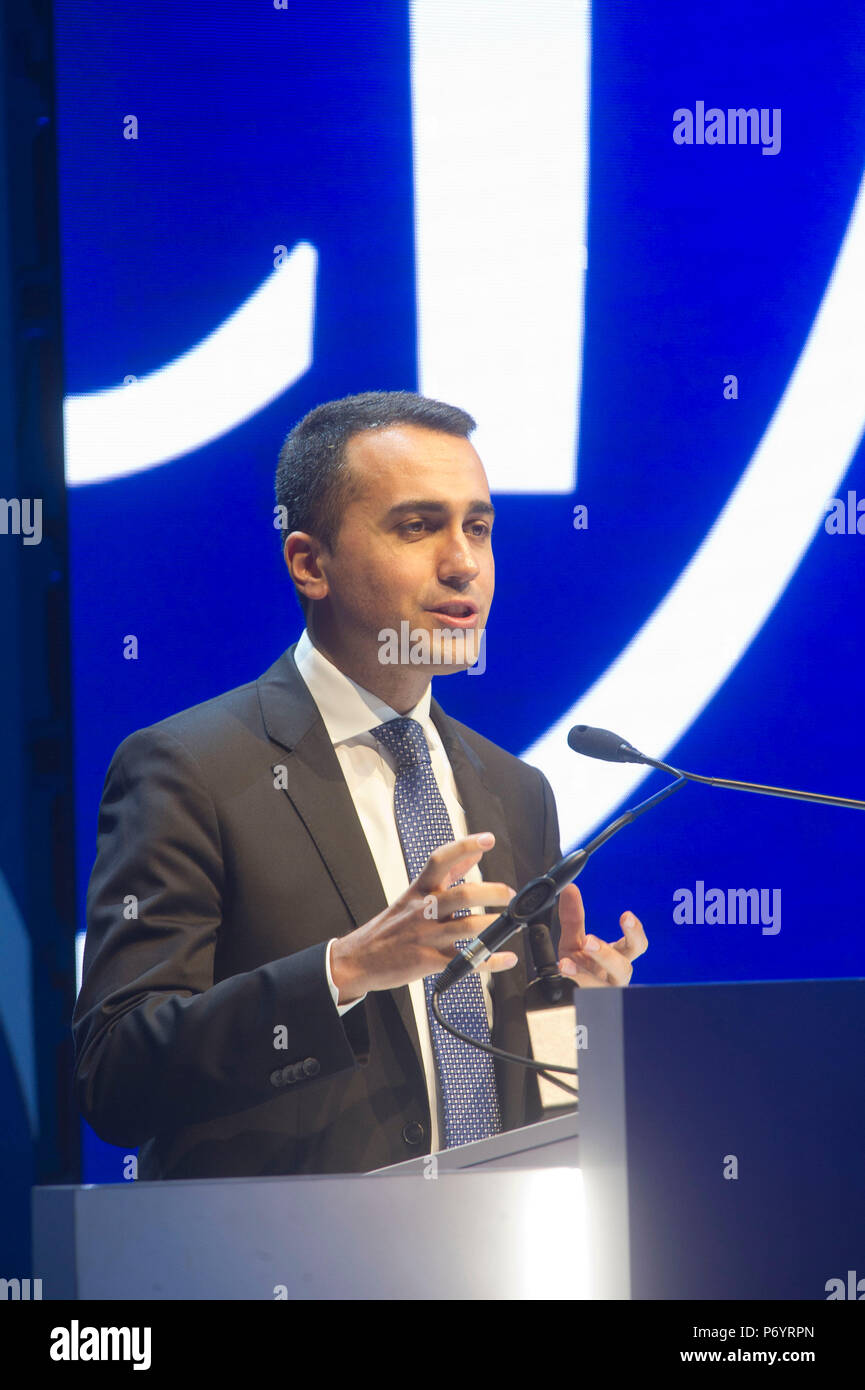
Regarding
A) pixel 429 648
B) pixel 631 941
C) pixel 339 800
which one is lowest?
pixel 631 941

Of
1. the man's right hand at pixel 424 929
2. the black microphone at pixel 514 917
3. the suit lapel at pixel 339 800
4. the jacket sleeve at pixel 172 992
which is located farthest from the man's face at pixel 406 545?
the black microphone at pixel 514 917

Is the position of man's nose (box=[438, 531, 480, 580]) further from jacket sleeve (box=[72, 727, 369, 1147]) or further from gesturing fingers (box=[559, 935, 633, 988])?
gesturing fingers (box=[559, 935, 633, 988])

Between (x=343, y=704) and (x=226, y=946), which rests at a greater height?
(x=343, y=704)

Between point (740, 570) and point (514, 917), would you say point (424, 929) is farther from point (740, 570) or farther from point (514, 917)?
point (740, 570)

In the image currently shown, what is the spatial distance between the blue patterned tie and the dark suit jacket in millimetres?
41

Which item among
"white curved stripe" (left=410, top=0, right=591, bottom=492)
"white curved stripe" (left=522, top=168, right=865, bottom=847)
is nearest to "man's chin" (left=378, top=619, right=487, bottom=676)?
"white curved stripe" (left=522, top=168, right=865, bottom=847)

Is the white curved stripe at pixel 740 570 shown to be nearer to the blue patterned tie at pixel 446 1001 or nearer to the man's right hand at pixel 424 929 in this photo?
the blue patterned tie at pixel 446 1001

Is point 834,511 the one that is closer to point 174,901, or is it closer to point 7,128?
point 174,901

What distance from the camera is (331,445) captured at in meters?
2.66

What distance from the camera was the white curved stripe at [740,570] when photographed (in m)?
2.99

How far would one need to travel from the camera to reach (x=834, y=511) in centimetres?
311

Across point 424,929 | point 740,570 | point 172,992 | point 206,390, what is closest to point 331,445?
point 206,390

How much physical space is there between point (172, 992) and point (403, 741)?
0.60 metres
